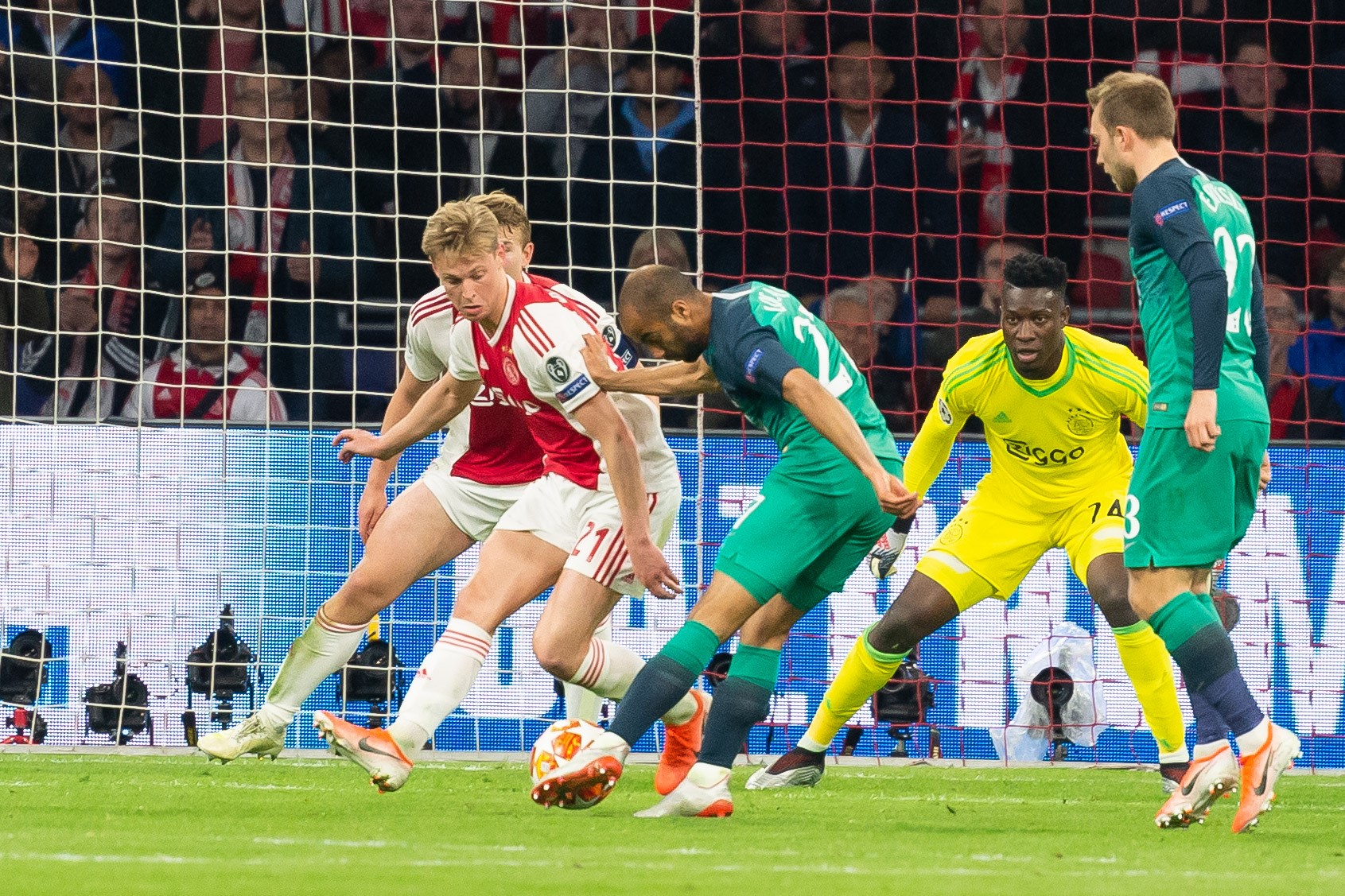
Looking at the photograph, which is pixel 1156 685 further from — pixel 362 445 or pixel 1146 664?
pixel 362 445

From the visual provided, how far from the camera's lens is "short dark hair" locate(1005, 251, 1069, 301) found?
20.5 feet

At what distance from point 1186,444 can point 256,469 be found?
4636 mm

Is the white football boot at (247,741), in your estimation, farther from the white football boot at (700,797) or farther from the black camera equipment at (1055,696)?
the black camera equipment at (1055,696)

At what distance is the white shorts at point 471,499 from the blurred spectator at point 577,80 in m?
4.16

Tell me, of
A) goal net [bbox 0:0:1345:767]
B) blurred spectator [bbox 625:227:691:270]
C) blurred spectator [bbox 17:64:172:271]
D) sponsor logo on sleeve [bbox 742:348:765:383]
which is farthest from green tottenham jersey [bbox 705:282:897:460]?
blurred spectator [bbox 17:64:172:271]

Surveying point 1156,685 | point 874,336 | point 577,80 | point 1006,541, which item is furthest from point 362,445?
point 577,80

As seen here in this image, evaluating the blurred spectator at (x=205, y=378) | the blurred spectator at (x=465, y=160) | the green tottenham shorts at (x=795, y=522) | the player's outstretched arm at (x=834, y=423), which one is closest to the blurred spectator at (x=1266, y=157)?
the blurred spectator at (x=465, y=160)

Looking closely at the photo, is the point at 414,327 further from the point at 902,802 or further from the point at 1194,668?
the point at 1194,668

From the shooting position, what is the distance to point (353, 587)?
20.7 ft

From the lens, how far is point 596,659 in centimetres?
603

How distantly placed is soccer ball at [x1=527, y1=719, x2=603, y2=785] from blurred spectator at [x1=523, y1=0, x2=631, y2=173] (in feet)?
18.5

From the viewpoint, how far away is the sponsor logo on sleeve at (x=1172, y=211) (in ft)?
15.3

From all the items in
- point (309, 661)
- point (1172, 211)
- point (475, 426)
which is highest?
point (1172, 211)

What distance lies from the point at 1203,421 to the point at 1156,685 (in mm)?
2189
